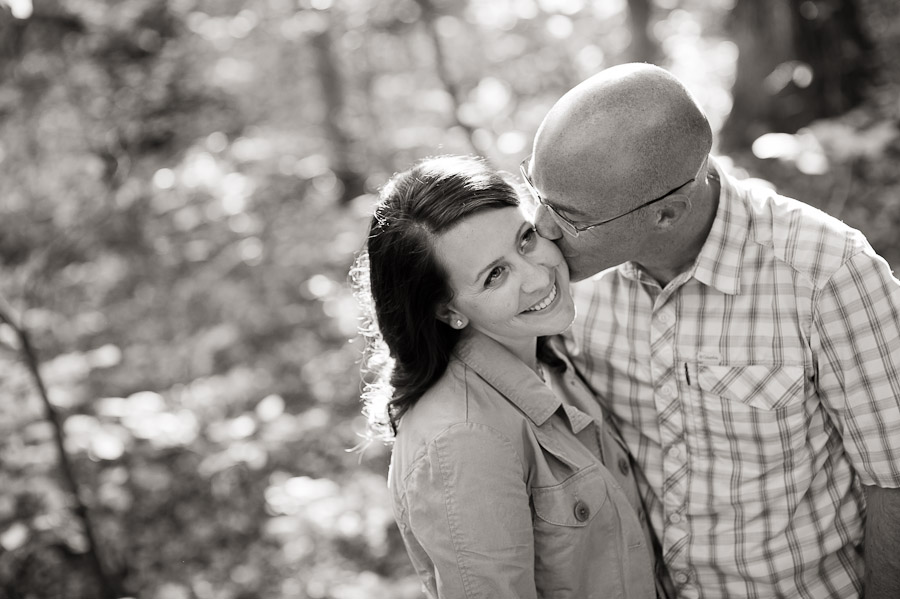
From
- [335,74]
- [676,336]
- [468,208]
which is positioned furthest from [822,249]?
[335,74]

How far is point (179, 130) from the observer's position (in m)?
5.77

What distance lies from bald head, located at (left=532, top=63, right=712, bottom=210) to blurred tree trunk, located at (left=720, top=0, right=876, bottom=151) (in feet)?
9.59

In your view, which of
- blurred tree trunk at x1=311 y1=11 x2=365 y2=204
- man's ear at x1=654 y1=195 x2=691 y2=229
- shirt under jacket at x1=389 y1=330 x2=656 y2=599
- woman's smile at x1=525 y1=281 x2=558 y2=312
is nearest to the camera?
shirt under jacket at x1=389 y1=330 x2=656 y2=599

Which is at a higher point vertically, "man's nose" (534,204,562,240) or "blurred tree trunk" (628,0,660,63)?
"man's nose" (534,204,562,240)

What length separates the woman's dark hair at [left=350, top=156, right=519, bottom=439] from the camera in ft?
5.57

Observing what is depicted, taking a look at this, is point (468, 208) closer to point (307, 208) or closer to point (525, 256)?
point (525, 256)

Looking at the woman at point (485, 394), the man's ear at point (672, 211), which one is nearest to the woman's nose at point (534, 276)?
the woman at point (485, 394)

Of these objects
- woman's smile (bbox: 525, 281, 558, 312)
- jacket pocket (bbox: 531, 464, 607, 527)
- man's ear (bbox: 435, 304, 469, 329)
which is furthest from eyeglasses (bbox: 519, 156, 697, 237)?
jacket pocket (bbox: 531, 464, 607, 527)

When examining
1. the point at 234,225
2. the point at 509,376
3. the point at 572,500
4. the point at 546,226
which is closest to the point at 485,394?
the point at 509,376

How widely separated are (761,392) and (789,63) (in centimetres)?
310

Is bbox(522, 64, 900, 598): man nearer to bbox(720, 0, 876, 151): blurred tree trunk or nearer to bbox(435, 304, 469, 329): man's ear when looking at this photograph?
bbox(435, 304, 469, 329): man's ear

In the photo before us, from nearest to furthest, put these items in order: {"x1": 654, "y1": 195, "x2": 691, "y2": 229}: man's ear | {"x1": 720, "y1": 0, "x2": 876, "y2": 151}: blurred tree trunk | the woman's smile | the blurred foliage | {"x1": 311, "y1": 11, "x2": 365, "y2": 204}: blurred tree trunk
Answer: {"x1": 654, "y1": 195, "x2": 691, "y2": 229}: man's ear → the woman's smile → the blurred foliage → {"x1": 720, "y1": 0, "x2": 876, "y2": 151}: blurred tree trunk → {"x1": 311, "y1": 11, "x2": 365, "y2": 204}: blurred tree trunk

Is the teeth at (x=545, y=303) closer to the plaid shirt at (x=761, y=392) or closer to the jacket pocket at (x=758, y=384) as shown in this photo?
the plaid shirt at (x=761, y=392)

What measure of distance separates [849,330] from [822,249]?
0.61 ft
